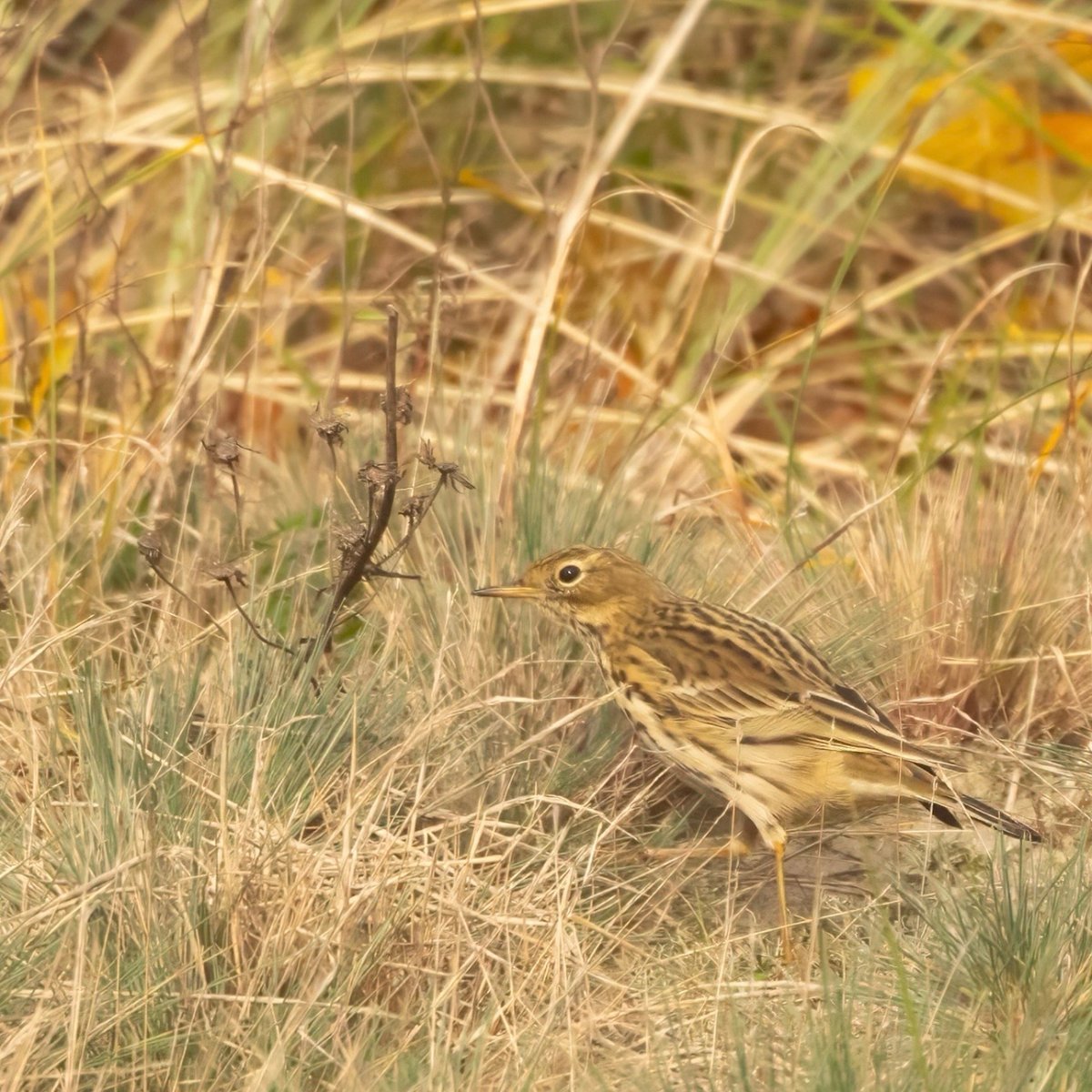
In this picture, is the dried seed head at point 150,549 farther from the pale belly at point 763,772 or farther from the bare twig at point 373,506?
the pale belly at point 763,772

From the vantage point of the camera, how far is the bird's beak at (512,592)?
3.70 metres

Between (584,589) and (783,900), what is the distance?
0.85m

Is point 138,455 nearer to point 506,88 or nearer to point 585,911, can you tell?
point 585,911

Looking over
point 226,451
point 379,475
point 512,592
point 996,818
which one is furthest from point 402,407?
point 996,818

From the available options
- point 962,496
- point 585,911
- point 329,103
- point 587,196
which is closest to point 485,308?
point 329,103

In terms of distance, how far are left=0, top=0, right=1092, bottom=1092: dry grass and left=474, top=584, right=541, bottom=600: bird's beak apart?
0.09m

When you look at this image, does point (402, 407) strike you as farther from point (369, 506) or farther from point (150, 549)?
point (150, 549)

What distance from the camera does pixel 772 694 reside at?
3455mm

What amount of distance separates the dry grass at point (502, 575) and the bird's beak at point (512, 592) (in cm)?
9

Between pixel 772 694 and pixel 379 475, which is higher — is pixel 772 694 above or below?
below

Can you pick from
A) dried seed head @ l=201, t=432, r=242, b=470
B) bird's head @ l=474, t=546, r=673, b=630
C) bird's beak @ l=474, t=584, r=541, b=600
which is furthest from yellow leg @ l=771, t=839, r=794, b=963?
dried seed head @ l=201, t=432, r=242, b=470

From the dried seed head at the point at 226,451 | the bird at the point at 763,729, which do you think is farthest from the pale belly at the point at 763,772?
the dried seed head at the point at 226,451

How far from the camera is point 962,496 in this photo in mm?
4223

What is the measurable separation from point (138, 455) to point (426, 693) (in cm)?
113
